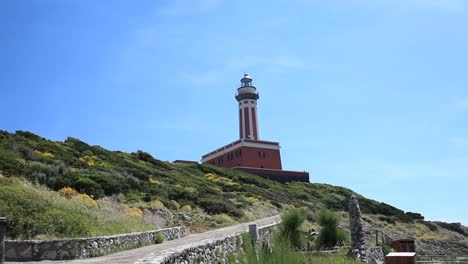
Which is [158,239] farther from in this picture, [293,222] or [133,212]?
[133,212]

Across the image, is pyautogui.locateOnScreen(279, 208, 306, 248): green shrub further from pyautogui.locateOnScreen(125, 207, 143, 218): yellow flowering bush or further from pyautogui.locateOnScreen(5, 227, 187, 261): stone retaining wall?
pyautogui.locateOnScreen(5, 227, 187, 261): stone retaining wall

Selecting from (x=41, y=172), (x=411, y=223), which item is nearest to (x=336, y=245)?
(x=41, y=172)

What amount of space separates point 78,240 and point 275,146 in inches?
2325

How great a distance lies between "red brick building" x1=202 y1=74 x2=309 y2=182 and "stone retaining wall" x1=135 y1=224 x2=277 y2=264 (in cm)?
5161

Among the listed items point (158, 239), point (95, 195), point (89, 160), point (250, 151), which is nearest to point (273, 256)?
point (158, 239)

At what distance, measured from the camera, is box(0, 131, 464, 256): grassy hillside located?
12.9 meters

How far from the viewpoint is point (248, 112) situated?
71.7 m

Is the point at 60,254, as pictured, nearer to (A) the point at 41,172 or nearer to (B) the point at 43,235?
(B) the point at 43,235

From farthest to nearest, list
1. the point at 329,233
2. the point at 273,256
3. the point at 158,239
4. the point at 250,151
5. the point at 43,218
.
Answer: the point at 250,151 → the point at 329,233 → the point at 158,239 → the point at 43,218 → the point at 273,256

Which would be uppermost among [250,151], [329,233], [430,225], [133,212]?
[250,151]

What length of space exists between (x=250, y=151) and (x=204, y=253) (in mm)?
55895

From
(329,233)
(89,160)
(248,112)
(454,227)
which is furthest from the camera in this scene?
(248,112)

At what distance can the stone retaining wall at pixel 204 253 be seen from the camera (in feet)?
22.3

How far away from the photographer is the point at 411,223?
1943 inches
